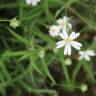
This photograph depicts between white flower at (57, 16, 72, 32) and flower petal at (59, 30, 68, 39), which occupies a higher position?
white flower at (57, 16, 72, 32)

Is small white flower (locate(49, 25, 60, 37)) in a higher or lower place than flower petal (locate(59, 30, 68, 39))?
higher

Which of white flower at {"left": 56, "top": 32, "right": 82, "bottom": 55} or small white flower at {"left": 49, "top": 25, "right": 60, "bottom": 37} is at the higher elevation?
small white flower at {"left": 49, "top": 25, "right": 60, "bottom": 37}

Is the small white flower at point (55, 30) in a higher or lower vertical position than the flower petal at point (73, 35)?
higher

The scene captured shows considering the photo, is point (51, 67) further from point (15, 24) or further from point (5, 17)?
point (15, 24)

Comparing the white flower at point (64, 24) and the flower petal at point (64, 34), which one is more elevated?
the white flower at point (64, 24)

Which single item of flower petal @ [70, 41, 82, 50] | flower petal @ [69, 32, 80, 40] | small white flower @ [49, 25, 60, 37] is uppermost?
small white flower @ [49, 25, 60, 37]

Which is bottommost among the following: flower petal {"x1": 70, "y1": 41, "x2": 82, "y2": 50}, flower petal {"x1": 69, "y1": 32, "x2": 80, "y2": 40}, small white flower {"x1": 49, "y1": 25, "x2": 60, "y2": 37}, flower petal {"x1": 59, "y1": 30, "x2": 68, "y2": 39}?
flower petal {"x1": 70, "y1": 41, "x2": 82, "y2": 50}

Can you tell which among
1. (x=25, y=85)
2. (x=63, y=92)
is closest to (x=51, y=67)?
(x=63, y=92)

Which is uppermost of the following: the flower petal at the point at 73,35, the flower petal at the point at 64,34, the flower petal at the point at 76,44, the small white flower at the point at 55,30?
the small white flower at the point at 55,30

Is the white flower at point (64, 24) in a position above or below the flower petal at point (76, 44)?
above

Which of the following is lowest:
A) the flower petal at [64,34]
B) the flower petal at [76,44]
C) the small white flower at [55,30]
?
the flower petal at [76,44]

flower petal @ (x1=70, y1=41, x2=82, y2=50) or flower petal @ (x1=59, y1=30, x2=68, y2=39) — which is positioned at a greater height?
flower petal @ (x1=59, y1=30, x2=68, y2=39)
